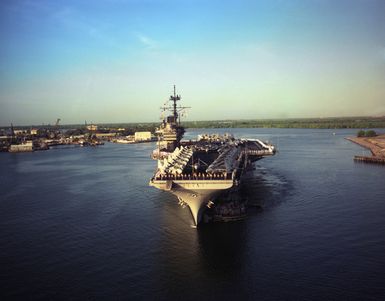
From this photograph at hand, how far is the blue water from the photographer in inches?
731

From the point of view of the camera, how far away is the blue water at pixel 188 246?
18578 mm

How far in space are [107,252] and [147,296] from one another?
6.10m

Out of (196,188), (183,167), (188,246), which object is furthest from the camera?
(183,167)

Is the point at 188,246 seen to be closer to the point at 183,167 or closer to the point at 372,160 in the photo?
the point at 183,167

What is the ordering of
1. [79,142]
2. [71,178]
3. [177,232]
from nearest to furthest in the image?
[177,232] < [71,178] < [79,142]

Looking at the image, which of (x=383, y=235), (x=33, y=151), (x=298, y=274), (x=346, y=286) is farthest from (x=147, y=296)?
(x=33, y=151)

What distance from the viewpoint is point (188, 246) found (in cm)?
2378

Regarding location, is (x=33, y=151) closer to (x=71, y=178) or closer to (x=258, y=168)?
(x=71, y=178)

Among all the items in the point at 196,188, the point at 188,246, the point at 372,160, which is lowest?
the point at 188,246

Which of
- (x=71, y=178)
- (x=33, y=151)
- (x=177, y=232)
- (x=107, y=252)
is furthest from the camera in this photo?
(x=33, y=151)

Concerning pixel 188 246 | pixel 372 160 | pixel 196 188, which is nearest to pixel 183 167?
pixel 196 188

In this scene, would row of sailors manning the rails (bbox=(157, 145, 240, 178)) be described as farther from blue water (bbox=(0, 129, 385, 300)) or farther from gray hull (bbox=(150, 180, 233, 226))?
blue water (bbox=(0, 129, 385, 300))

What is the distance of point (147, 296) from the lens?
18141 mm

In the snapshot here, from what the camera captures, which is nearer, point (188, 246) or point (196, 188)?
point (188, 246)
